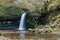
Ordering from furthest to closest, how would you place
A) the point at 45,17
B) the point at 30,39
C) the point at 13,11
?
the point at 13,11 < the point at 45,17 < the point at 30,39

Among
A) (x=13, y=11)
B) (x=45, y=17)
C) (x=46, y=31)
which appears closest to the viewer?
(x=46, y=31)

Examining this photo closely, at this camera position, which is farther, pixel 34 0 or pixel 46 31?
pixel 34 0

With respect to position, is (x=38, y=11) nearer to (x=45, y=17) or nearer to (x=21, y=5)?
(x=45, y=17)

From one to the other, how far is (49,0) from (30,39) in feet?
48.1

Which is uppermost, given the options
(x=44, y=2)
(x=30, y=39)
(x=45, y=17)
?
(x=44, y=2)

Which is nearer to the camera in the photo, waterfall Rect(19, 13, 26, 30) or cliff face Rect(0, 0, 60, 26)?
cliff face Rect(0, 0, 60, 26)

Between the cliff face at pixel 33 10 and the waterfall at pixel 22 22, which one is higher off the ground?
the cliff face at pixel 33 10

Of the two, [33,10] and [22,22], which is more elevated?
[33,10]

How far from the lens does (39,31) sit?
94.5 feet

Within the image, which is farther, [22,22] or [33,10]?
[22,22]

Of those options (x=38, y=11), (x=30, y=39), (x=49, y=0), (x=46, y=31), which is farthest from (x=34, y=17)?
(x=30, y=39)

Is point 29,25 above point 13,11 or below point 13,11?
below

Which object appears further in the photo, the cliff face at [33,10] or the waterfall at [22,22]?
the waterfall at [22,22]

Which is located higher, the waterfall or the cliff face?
the cliff face
